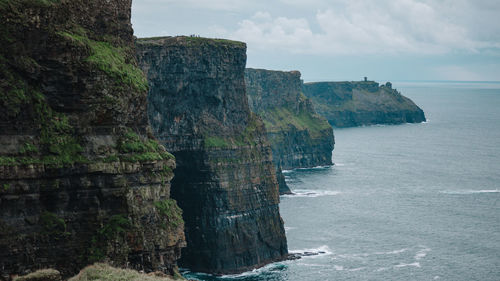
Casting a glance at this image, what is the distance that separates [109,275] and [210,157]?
56.1 m

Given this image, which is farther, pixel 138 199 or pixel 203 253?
pixel 203 253

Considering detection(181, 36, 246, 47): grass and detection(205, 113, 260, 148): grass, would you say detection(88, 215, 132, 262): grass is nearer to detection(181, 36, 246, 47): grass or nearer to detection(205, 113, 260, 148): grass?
detection(205, 113, 260, 148): grass

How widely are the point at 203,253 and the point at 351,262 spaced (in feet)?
71.8

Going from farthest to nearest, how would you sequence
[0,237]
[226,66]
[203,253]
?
[226,66] < [203,253] < [0,237]

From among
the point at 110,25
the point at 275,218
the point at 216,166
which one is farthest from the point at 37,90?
the point at 275,218

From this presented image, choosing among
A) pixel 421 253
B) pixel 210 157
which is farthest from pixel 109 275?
pixel 421 253

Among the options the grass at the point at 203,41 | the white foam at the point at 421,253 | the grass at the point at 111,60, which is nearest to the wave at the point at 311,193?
the white foam at the point at 421,253

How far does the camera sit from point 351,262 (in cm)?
11325

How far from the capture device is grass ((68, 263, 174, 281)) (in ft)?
180

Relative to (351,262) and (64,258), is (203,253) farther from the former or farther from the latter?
(64,258)

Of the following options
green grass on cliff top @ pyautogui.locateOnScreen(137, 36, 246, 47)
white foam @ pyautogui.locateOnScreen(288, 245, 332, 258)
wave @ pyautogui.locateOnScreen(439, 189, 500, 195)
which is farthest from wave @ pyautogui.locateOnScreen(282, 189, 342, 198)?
green grass on cliff top @ pyautogui.locateOnScreen(137, 36, 246, 47)

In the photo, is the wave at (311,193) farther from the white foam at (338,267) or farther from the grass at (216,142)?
the white foam at (338,267)

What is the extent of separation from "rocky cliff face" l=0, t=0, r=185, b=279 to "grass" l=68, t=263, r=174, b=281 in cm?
292

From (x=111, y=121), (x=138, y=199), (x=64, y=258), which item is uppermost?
(x=111, y=121)
